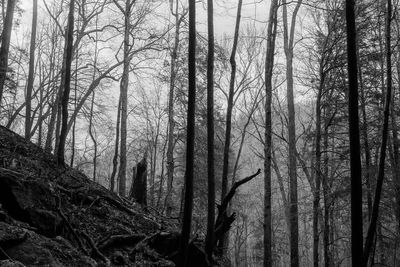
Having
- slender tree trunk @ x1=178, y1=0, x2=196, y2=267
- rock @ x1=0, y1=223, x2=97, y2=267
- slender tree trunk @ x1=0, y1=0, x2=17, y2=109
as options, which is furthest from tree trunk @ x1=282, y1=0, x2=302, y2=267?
slender tree trunk @ x1=0, y1=0, x2=17, y2=109

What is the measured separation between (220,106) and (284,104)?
4.41 meters

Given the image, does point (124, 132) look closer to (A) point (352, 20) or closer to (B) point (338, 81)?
(B) point (338, 81)

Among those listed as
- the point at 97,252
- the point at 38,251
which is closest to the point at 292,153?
the point at 97,252

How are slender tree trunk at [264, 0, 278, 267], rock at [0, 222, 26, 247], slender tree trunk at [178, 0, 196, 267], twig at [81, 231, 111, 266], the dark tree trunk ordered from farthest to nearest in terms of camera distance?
the dark tree trunk < slender tree trunk at [264, 0, 278, 267] < slender tree trunk at [178, 0, 196, 267] < twig at [81, 231, 111, 266] < rock at [0, 222, 26, 247]

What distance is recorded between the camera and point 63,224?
20.9 feet

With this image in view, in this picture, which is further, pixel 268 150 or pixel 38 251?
pixel 268 150

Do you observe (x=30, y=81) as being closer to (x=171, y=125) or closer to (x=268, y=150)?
(x=171, y=125)

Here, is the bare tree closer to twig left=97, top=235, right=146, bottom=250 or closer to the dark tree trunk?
the dark tree trunk

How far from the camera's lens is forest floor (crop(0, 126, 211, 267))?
4.89 meters

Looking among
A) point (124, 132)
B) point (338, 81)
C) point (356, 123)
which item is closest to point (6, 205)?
point (356, 123)

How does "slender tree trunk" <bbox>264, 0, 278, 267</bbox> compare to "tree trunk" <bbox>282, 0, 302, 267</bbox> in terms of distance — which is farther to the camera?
"tree trunk" <bbox>282, 0, 302, 267</bbox>

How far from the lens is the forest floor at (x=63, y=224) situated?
489 centimetres

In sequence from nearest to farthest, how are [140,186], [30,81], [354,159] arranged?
[354,159]
[140,186]
[30,81]

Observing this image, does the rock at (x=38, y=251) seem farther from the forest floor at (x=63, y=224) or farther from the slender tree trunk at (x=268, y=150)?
the slender tree trunk at (x=268, y=150)
